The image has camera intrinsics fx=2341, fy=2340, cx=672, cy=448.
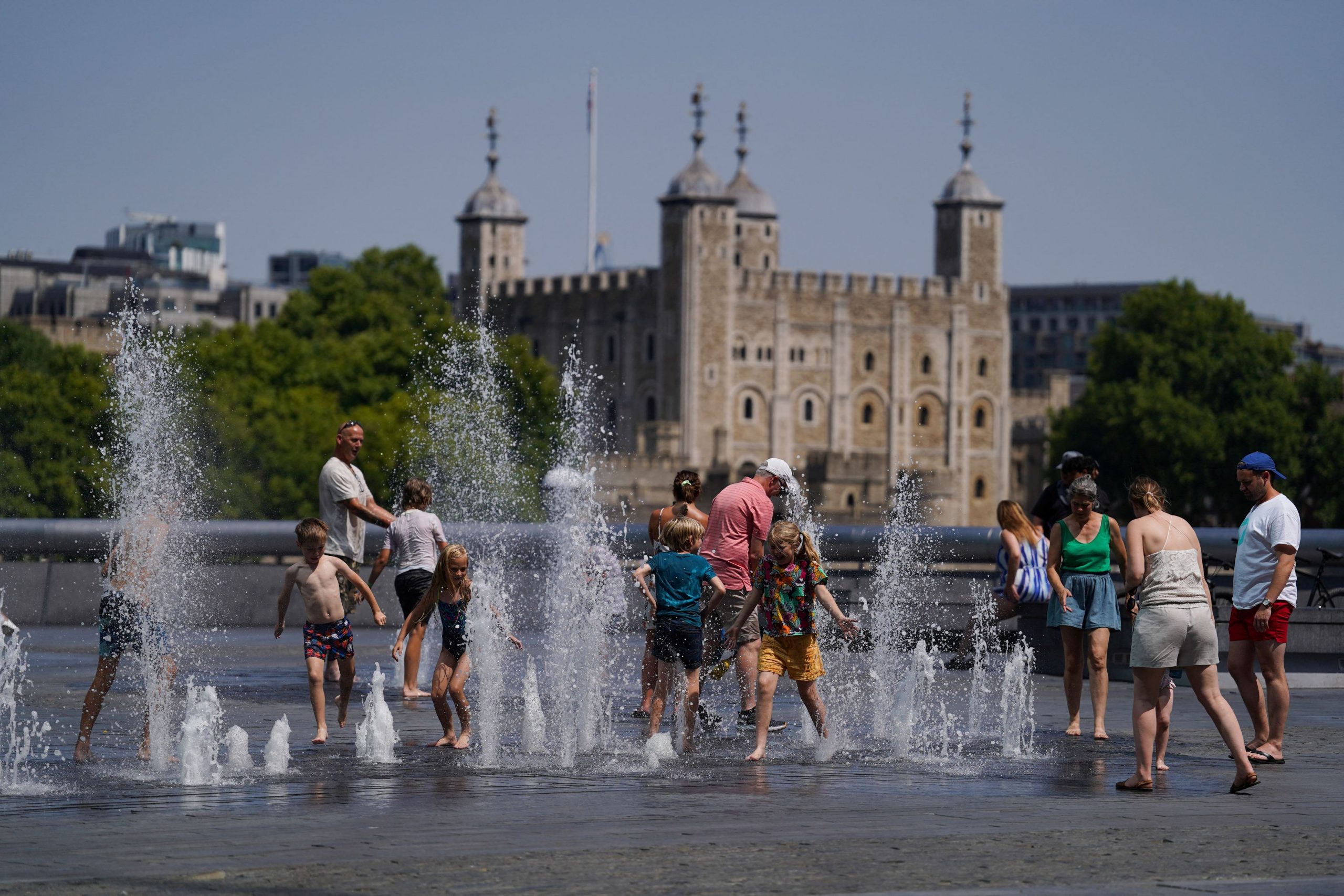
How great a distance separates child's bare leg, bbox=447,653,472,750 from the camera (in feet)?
35.2

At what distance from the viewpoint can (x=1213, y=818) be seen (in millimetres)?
8695

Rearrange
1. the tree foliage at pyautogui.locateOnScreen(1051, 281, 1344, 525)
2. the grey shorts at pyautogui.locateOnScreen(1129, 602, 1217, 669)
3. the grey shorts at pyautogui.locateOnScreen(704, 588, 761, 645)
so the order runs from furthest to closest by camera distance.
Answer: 1. the tree foliage at pyautogui.locateOnScreen(1051, 281, 1344, 525)
2. the grey shorts at pyautogui.locateOnScreen(704, 588, 761, 645)
3. the grey shorts at pyautogui.locateOnScreen(1129, 602, 1217, 669)

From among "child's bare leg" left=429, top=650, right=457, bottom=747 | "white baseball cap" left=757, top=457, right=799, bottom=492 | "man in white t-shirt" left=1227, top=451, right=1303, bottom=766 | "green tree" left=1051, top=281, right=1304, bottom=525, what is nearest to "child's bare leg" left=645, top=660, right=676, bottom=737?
"child's bare leg" left=429, top=650, right=457, bottom=747

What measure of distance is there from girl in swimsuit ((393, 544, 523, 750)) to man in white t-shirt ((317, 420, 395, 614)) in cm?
185

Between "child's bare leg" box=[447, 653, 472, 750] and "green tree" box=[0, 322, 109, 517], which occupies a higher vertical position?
"green tree" box=[0, 322, 109, 517]

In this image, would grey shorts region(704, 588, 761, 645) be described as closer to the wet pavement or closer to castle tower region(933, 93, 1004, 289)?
the wet pavement

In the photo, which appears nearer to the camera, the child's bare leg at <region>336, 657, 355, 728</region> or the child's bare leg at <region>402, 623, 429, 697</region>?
the child's bare leg at <region>336, 657, 355, 728</region>

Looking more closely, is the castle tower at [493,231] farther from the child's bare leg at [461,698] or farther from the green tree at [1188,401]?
the child's bare leg at [461,698]

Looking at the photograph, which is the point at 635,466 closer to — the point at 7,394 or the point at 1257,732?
the point at 7,394

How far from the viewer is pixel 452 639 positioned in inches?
431

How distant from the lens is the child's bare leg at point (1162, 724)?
33.0 feet

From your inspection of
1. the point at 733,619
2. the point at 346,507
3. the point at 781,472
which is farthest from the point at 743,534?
the point at 346,507

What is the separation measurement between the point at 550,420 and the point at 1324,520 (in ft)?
77.7

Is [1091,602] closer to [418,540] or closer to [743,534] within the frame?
[743,534]
